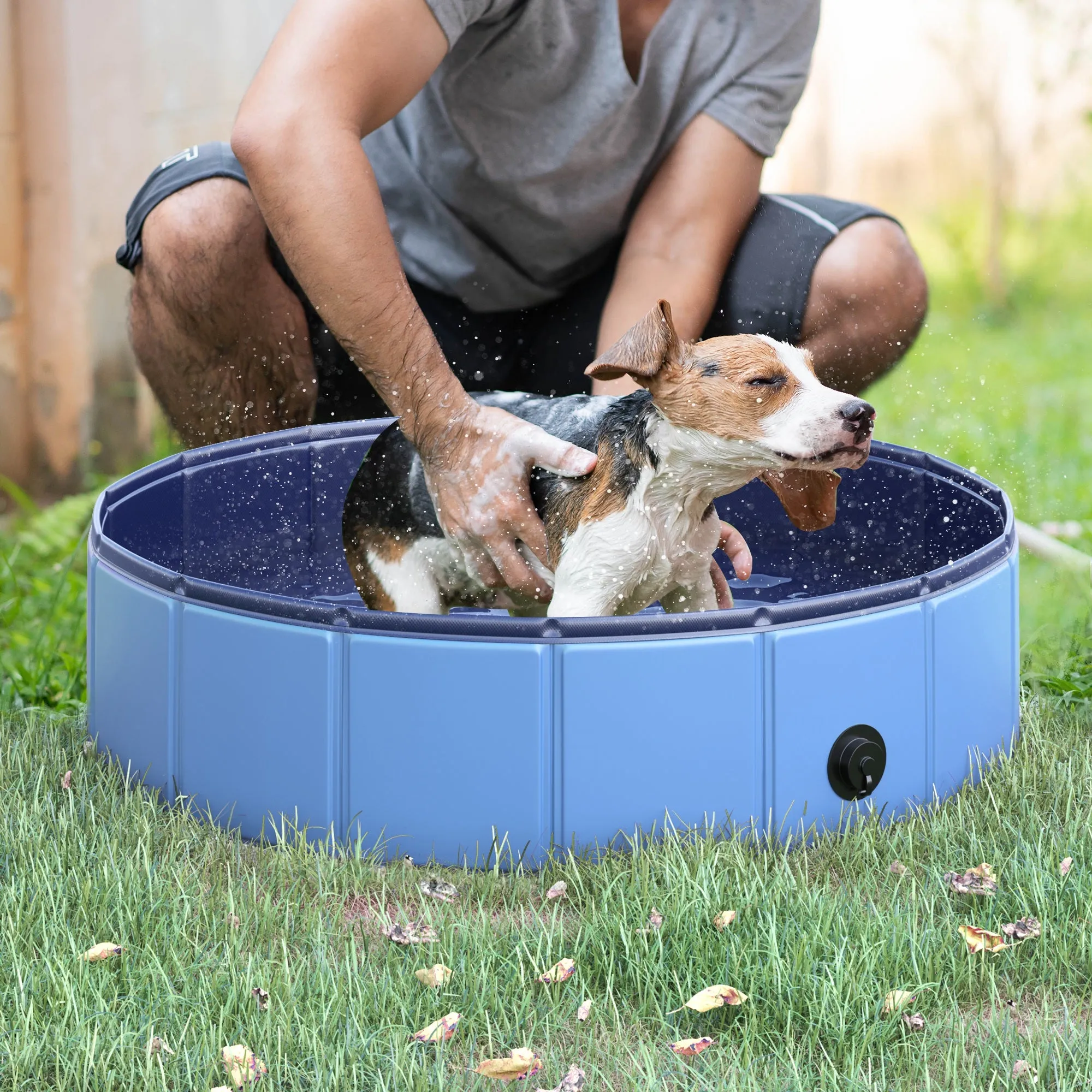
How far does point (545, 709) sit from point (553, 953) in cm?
36

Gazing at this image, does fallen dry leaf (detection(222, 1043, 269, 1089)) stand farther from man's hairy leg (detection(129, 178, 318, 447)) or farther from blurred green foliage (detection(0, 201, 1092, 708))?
man's hairy leg (detection(129, 178, 318, 447))

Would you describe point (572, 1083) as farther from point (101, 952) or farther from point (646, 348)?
point (646, 348)

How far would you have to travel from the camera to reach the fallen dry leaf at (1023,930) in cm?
208

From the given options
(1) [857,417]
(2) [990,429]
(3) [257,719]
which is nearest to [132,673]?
(3) [257,719]

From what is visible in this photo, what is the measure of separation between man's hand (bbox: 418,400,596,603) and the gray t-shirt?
93cm

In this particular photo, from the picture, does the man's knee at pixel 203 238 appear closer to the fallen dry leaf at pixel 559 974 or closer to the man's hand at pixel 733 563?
the man's hand at pixel 733 563

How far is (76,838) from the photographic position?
7.73 ft

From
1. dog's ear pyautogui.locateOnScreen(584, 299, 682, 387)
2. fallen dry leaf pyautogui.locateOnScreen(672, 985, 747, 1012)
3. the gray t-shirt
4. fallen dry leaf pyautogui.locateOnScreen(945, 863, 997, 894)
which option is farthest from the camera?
the gray t-shirt

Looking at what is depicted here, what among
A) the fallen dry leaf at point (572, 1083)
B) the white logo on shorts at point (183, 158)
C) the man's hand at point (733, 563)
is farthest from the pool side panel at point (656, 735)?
the white logo on shorts at point (183, 158)

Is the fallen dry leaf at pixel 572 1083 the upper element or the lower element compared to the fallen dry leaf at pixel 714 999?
lower

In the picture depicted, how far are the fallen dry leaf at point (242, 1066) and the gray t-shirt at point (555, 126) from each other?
6.74 feet

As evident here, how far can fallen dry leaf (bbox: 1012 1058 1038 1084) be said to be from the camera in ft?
5.92

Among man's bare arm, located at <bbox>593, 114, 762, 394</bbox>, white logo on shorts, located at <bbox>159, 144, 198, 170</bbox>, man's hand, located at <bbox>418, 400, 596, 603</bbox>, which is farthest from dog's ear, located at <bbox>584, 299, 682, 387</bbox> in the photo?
white logo on shorts, located at <bbox>159, 144, 198, 170</bbox>

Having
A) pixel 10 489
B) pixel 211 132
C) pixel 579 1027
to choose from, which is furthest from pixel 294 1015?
pixel 211 132
